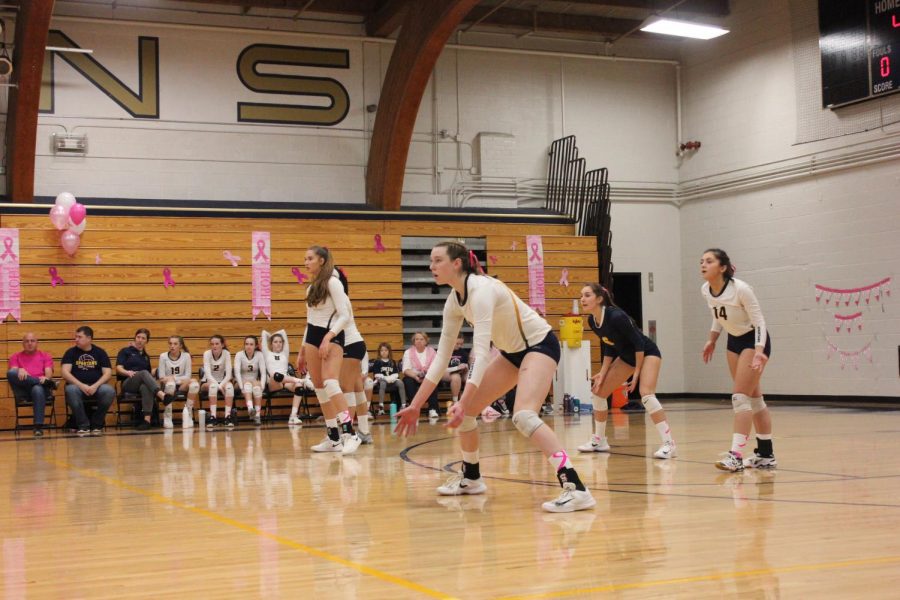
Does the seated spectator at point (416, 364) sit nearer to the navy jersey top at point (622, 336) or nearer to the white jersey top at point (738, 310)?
the navy jersey top at point (622, 336)

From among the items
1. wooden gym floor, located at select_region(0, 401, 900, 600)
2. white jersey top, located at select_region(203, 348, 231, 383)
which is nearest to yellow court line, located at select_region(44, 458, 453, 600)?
wooden gym floor, located at select_region(0, 401, 900, 600)

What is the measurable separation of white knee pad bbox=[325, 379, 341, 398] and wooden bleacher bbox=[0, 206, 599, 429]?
267 inches

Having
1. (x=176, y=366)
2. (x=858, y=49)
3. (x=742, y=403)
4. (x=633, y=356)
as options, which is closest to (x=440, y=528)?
(x=742, y=403)

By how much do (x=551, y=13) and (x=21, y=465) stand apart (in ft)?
43.2

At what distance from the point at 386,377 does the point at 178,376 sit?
122 inches

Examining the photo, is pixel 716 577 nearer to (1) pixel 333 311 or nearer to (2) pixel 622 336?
(2) pixel 622 336

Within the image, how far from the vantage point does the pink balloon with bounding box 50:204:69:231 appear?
14266 mm

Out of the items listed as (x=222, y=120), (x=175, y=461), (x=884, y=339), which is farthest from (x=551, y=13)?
(x=175, y=461)

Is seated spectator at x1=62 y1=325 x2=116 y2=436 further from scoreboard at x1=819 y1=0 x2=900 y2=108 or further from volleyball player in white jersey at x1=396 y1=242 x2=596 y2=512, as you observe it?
scoreboard at x1=819 y1=0 x2=900 y2=108

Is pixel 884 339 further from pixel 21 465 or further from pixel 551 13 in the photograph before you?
pixel 21 465

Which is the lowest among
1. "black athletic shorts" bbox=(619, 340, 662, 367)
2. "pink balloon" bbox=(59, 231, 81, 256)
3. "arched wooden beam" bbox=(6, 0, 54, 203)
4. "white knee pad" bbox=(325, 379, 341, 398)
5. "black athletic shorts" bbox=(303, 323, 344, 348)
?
"white knee pad" bbox=(325, 379, 341, 398)

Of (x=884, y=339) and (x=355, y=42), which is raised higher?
(x=355, y=42)

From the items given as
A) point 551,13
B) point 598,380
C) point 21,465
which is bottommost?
point 21,465

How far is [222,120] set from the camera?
1658cm
